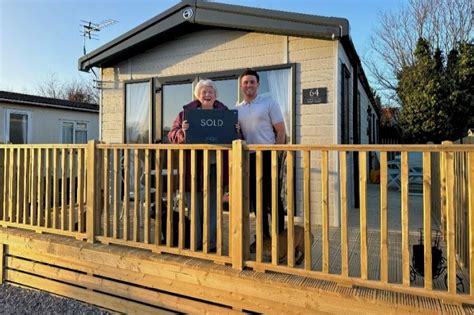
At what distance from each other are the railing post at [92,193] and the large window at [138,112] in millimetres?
2436

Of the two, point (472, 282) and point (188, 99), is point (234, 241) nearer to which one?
point (472, 282)

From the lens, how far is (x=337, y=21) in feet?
13.5

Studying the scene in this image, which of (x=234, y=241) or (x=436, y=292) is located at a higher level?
(x=234, y=241)

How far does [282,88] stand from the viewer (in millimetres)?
4734

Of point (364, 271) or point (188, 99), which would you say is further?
point (188, 99)

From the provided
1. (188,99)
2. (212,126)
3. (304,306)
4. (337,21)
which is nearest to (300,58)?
(337,21)

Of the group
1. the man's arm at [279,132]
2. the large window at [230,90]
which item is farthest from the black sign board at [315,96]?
the man's arm at [279,132]

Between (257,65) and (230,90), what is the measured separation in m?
0.52

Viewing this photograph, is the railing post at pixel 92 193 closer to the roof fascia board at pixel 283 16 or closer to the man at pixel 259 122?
the man at pixel 259 122

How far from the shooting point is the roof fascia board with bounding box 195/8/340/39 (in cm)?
418

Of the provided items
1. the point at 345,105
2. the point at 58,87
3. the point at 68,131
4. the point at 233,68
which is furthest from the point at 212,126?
the point at 58,87

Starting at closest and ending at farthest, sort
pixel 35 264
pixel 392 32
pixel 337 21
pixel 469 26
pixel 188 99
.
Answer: pixel 35 264
pixel 337 21
pixel 188 99
pixel 469 26
pixel 392 32

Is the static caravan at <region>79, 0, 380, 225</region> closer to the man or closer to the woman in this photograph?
the man

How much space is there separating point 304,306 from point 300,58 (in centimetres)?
322
